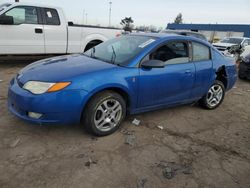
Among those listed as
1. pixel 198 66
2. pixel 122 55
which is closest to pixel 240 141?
pixel 198 66

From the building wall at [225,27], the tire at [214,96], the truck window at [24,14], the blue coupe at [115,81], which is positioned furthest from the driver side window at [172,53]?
the building wall at [225,27]

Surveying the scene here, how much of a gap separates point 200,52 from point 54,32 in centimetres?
496

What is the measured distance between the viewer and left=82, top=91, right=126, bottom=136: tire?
11.0 ft

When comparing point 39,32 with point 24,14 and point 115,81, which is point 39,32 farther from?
point 115,81

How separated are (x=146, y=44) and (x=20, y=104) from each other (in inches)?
82.3

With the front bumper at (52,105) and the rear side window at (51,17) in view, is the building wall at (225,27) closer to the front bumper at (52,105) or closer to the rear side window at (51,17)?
the rear side window at (51,17)

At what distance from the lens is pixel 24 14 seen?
7203 millimetres

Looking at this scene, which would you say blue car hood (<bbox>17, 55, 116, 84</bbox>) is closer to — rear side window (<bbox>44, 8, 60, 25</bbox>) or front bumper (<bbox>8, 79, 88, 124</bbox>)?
front bumper (<bbox>8, 79, 88, 124</bbox>)

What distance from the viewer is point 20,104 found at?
10.5 ft

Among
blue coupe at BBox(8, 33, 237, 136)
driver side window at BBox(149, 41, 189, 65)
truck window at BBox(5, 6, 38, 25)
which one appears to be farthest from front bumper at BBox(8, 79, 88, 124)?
truck window at BBox(5, 6, 38, 25)

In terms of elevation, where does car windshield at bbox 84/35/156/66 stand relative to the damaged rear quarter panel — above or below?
above

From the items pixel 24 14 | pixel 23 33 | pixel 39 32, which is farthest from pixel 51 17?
pixel 23 33

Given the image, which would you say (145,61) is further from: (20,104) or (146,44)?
(20,104)

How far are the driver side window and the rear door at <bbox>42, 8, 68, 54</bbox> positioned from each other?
4.82 meters
